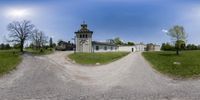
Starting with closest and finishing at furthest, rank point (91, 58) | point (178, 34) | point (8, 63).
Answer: point (8, 63), point (91, 58), point (178, 34)

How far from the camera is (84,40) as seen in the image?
2822 inches

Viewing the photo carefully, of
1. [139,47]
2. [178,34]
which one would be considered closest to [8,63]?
[178,34]

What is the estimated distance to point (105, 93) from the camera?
35.8 feet

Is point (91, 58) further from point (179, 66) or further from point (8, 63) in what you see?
point (179, 66)

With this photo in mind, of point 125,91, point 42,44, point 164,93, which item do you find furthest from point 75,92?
point 42,44

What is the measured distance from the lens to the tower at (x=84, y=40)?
7168 cm

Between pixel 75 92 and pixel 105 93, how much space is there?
1462 millimetres

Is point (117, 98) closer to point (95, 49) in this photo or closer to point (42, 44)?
point (95, 49)

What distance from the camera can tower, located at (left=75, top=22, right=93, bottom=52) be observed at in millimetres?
71675

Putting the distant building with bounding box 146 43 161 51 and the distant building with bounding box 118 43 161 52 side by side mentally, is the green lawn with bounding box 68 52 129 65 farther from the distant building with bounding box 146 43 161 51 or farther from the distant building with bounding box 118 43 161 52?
the distant building with bounding box 146 43 161 51

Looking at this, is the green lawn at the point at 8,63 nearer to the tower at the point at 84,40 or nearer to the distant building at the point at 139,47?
the tower at the point at 84,40

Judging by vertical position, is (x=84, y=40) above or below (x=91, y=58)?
above

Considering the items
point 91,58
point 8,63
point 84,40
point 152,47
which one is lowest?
point 91,58

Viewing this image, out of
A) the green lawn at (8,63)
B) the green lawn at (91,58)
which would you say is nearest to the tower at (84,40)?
the green lawn at (91,58)
